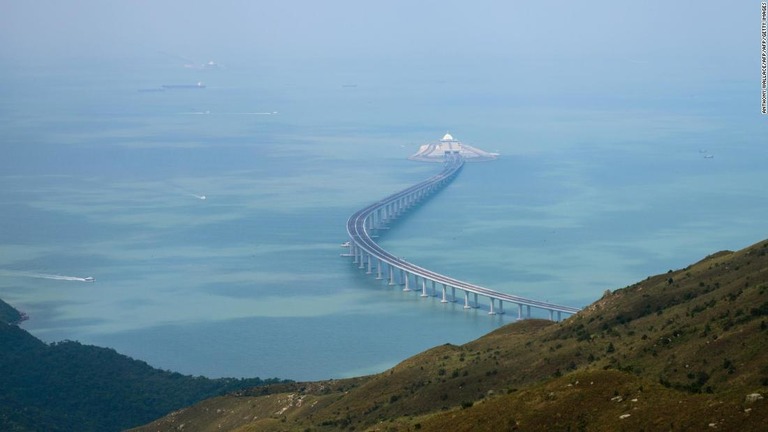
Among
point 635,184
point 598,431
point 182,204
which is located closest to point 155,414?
point 598,431

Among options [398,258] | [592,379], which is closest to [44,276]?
[398,258]

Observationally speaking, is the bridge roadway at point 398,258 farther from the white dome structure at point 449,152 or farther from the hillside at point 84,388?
the hillside at point 84,388

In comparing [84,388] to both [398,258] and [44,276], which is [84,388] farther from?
[398,258]

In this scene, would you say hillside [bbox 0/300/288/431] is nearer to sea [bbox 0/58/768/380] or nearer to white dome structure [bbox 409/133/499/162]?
Answer: sea [bbox 0/58/768/380]

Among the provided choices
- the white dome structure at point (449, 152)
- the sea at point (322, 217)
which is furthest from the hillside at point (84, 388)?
the white dome structure at point (449, 152)

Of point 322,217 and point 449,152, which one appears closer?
point 322,217

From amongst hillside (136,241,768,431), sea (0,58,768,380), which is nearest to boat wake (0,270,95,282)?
sea (0,58,768,380)

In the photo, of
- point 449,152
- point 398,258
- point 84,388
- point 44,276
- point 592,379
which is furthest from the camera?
point 449,152
